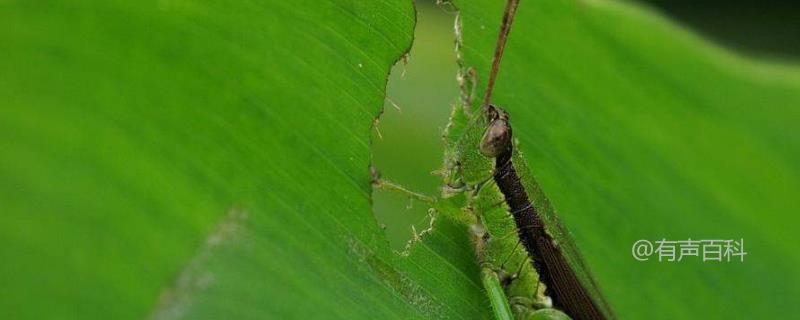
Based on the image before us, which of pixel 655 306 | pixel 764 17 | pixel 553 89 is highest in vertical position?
pixel 764 17

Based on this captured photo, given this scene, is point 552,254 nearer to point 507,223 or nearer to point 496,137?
point 507,223

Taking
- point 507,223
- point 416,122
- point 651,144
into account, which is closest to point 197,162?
point 416,122

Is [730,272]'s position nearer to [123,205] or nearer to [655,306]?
[655,306]

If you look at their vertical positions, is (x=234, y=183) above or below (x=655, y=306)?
below

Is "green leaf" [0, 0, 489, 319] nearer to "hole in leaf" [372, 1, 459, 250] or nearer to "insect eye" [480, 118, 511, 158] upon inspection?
"hole in leaf" [372, 1, 459, 250]

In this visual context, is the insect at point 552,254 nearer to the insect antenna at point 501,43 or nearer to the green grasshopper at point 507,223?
the green grasshopper at point 507,223

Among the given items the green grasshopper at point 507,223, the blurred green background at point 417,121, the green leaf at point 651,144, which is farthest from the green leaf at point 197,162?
the green leaf at point 651,144

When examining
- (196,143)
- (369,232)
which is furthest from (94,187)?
(369,232)
